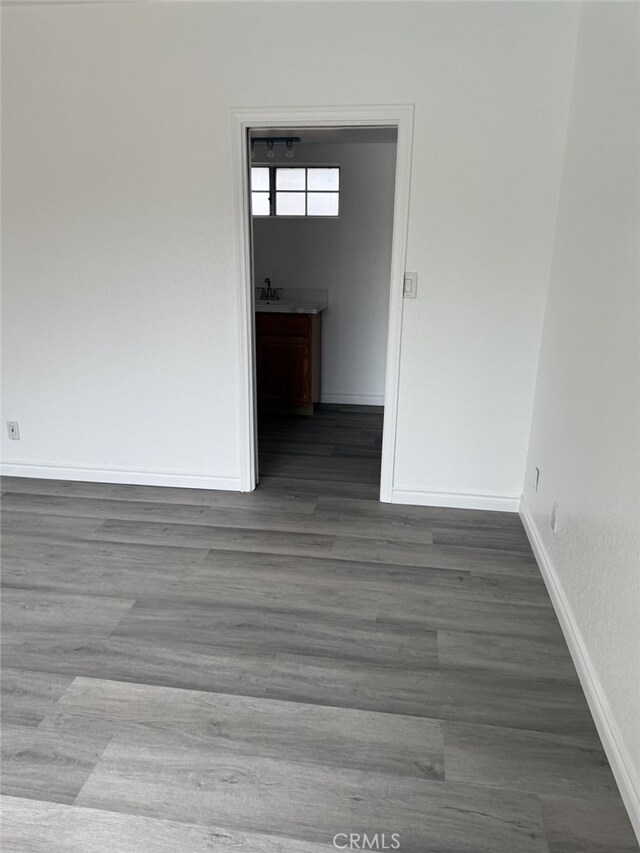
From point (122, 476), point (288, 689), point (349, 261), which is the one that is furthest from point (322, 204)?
point (288, 689)

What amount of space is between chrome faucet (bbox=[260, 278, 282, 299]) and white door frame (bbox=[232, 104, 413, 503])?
2.22 m

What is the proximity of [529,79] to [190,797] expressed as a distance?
122 inches

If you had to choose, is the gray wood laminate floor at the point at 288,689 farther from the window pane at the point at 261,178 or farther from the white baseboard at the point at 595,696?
the window pane at the point at 261,178

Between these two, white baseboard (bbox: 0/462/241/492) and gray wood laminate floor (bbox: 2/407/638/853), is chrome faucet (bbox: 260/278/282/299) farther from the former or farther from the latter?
gray wood laminate floor (bbox: 2/407/638/853)

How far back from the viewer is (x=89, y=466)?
360cm

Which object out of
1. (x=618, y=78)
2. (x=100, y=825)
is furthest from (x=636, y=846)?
(x=618, y=78)

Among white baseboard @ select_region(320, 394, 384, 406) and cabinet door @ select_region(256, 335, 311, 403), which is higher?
cabinet door @ select_region(256, 335, 311, 403)

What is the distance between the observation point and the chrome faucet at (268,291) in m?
5.38

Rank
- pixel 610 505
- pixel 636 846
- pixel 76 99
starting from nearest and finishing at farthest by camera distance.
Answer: pixel 636 846 < pixel 610 505 < pixel 76 99

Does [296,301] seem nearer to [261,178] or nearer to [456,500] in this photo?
[261,178]

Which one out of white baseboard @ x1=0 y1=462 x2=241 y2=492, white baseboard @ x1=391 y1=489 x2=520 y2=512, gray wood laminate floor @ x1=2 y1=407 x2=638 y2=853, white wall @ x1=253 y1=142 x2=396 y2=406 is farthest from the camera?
white wall @ x1=253 y1=142 x2=396 y2=406

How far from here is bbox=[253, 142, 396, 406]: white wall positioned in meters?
5.00

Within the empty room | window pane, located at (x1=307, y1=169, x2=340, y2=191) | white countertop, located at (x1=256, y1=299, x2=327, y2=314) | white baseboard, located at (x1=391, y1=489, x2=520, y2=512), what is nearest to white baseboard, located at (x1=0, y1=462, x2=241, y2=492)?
the empty room

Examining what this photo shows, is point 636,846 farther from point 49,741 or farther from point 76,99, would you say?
point 76,99
